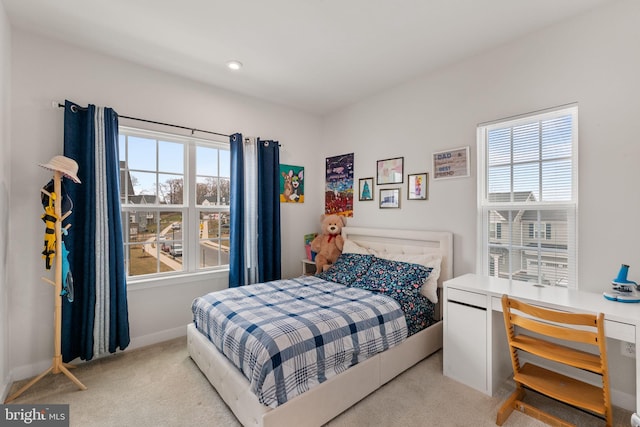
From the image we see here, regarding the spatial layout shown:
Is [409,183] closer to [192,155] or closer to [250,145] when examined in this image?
[250,145]

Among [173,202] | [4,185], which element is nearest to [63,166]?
[4,185]

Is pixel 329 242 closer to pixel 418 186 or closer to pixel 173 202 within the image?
pixel 418 186

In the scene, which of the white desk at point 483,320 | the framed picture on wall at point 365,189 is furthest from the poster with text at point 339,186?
the white desk at point 483,320

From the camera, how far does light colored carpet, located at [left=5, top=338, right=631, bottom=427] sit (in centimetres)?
182

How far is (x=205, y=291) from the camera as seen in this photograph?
10.7 feet

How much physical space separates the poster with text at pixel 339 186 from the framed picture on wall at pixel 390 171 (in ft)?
1.56

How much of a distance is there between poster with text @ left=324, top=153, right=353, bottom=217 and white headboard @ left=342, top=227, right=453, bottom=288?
34cm

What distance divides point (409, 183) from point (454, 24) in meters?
1.49

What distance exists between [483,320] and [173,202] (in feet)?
10.1

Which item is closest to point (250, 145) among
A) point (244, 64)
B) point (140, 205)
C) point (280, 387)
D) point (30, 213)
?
point (244, 64)

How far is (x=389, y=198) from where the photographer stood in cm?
340

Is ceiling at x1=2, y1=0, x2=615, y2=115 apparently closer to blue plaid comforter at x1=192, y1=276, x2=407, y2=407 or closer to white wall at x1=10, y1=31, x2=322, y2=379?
white wall at x1=10, y1=31, x2=322, y2=379

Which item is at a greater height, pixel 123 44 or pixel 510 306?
pixel 123 44

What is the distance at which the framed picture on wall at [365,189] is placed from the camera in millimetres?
3610
